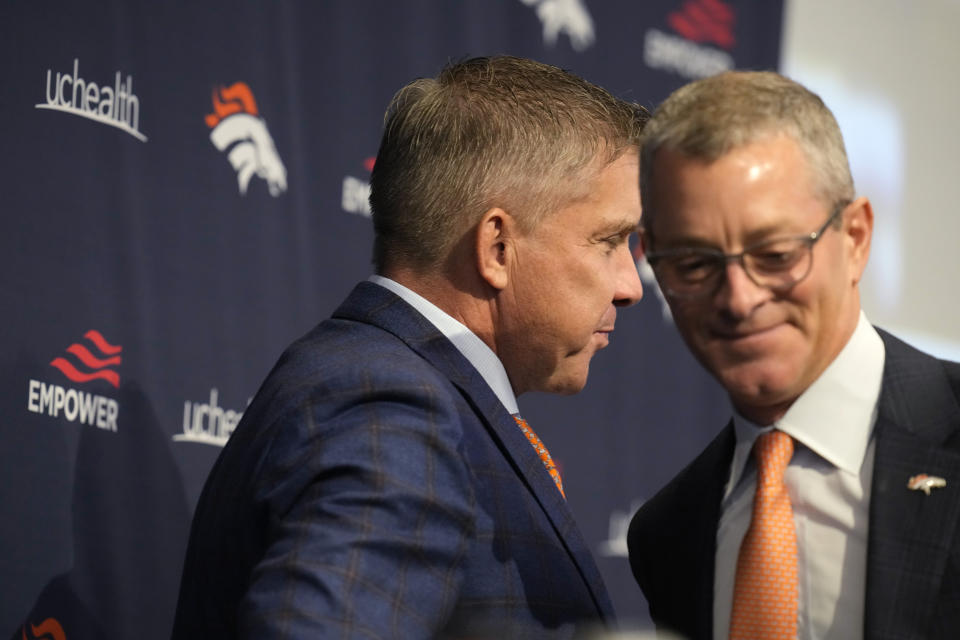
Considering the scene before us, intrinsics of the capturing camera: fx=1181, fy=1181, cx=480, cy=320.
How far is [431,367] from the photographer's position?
185cm

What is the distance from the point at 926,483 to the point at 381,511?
68 cm

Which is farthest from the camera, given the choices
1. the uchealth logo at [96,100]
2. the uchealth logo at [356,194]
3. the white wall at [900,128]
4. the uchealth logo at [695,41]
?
the white wall at [900,128]

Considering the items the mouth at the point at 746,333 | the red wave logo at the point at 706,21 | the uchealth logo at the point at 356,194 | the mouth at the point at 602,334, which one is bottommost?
the mouth at the point at 602,334

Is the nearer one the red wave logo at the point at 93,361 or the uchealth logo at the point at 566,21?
the red wave logo at the point at 93,361

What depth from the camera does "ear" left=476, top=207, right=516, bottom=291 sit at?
2096 mm

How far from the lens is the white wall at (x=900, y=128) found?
178 inches

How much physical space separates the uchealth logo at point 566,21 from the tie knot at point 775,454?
8.10 ft

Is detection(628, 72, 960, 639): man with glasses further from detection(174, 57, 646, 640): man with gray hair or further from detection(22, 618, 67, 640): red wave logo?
detection(22, 618, 67, 640): red wave logo

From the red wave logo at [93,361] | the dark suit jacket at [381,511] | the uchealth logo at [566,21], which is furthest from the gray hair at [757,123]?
the uchealth logo at [566,21]

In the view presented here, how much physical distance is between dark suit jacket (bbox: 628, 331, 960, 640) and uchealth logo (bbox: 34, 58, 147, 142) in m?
1.60

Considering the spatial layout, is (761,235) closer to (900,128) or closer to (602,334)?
(602,334)

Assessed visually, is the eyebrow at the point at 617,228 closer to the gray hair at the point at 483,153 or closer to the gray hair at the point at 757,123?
the gray hair at the point at 483,153

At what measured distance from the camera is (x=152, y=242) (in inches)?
104

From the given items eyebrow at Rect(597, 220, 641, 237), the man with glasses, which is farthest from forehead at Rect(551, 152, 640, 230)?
the man with glasses
